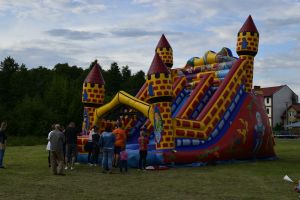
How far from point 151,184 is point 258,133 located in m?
6.40

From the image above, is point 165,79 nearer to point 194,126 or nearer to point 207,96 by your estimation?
point 194,126

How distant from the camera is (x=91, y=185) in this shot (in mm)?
8203

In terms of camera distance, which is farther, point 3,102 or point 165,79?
point 3,102

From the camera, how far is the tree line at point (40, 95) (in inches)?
1403

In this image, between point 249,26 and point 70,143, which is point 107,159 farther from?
point 249,26

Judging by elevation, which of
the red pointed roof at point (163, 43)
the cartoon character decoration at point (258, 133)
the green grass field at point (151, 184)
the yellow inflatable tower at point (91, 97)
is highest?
the red pointed roof at point (163, 43)

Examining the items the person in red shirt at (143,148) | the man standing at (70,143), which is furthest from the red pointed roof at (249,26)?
the man standing at (70,143)

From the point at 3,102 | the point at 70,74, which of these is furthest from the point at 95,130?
the point at 70,74

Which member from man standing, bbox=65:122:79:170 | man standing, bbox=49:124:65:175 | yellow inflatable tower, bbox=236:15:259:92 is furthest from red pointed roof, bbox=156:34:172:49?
man standing, bbox=49:124:65:175

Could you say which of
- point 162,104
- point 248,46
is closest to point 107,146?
point 162,104

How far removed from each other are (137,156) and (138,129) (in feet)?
12.5

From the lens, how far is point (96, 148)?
11.7 meters

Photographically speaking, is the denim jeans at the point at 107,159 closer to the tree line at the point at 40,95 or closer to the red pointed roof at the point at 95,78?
the red pointed roof at the point at 95,78

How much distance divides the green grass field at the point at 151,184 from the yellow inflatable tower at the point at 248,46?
4.03 meters
